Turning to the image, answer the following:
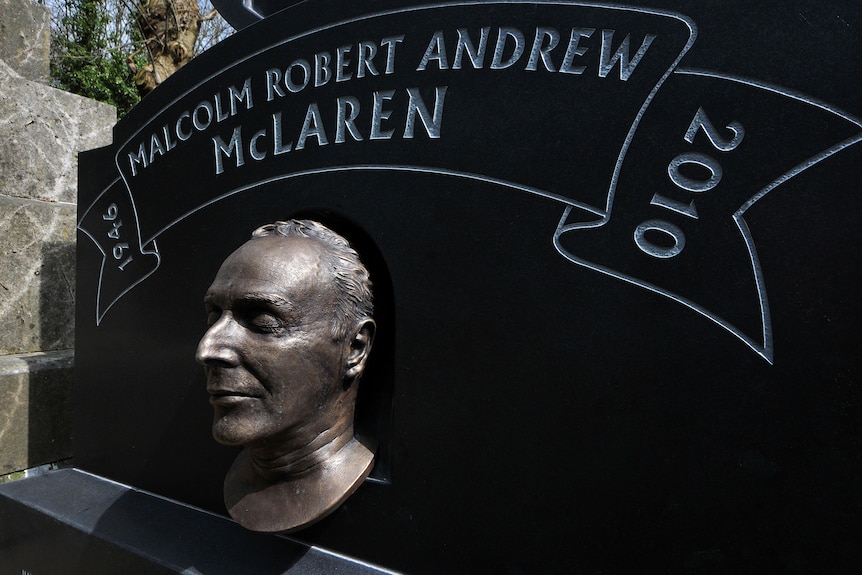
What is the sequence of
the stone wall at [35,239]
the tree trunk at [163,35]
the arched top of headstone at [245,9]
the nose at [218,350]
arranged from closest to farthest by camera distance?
the nose at [218,350] < the arched top of headstone at [245,9] < the stone wall at [35,239] < the tree trunk at [163,35]

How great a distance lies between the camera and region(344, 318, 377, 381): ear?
1.98 meters

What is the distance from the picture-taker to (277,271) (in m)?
1.81

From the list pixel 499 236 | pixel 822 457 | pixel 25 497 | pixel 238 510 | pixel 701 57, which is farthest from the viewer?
pixel 25 497

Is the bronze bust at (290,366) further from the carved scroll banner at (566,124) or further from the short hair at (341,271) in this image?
the carved scroll banner at (566,124)

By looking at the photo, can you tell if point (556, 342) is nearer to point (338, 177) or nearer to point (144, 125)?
point (338, 177)

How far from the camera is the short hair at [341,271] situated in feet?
6.33

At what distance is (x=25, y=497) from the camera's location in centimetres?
262

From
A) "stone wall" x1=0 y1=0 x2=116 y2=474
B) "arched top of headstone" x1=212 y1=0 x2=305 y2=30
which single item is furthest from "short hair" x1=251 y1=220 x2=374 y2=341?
"stone wall" x1=0 y1=0 x2=116 y2=474

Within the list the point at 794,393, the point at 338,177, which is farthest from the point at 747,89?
the point at 338,177

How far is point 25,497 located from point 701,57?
2.92 metres

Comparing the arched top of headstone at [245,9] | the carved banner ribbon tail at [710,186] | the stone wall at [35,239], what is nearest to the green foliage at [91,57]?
the stone wall at [35,239]

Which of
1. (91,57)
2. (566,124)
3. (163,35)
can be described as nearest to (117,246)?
(566,124)

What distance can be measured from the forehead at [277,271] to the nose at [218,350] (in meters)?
0.11

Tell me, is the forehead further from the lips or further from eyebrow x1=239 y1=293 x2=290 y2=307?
the lips
